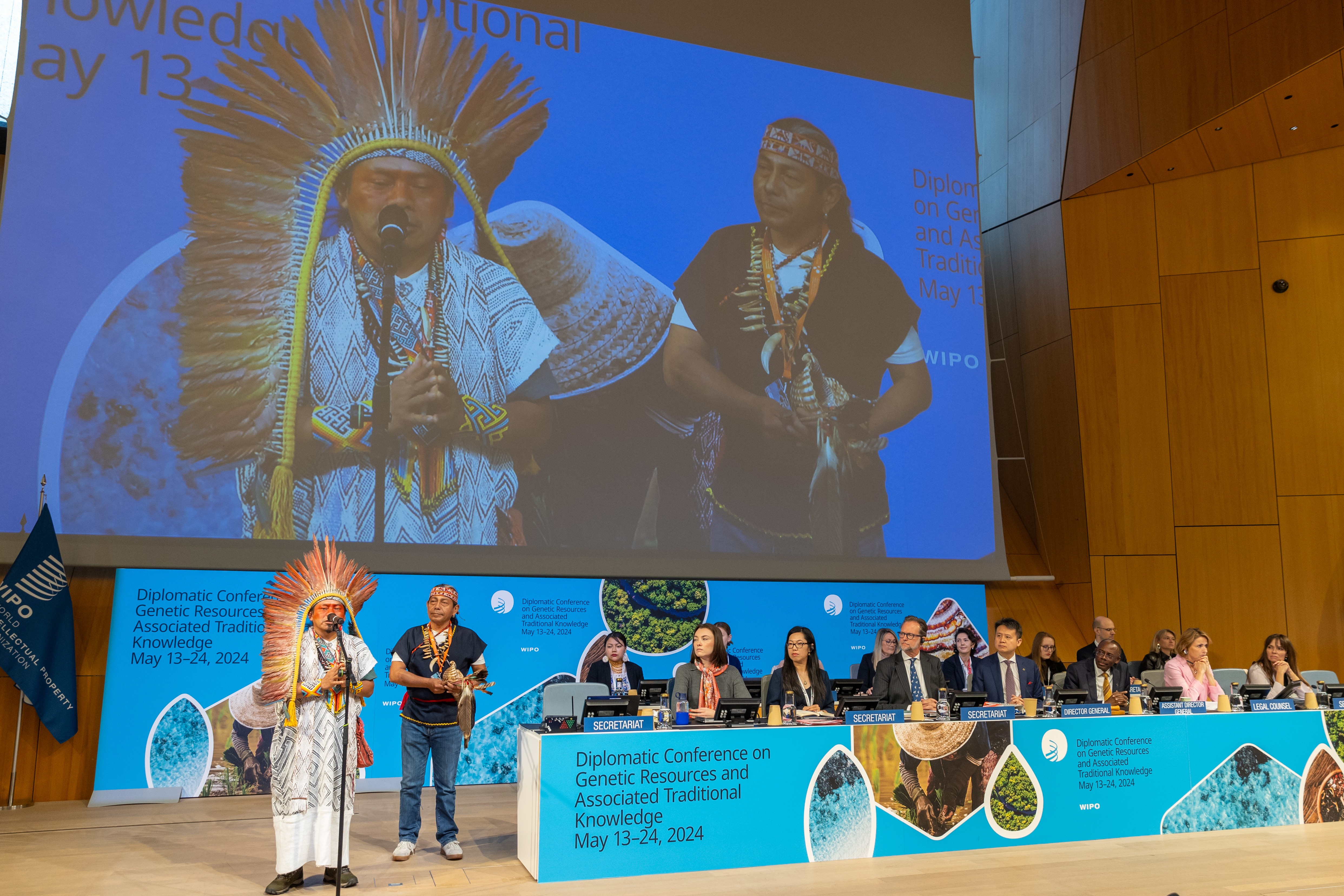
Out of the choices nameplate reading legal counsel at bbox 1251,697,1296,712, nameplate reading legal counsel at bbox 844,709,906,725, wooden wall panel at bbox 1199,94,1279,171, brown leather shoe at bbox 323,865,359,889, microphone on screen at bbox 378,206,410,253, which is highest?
wooden wall panel at bbox 1199,94,1279,171

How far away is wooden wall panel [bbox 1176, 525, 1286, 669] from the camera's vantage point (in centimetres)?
994

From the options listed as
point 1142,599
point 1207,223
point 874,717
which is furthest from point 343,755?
point 1207,223

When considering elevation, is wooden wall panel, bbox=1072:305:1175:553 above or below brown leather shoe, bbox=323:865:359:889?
above

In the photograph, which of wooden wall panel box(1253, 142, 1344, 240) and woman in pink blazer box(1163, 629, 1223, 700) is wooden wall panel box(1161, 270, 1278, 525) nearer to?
wooden wall panel box(1253, 142, 1344, 240)

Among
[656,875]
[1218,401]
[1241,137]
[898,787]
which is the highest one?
[1241,137]

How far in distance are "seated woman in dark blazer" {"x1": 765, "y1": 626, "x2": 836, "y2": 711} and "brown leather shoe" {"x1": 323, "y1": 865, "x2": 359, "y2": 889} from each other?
2.30m

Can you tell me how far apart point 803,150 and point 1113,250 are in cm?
435

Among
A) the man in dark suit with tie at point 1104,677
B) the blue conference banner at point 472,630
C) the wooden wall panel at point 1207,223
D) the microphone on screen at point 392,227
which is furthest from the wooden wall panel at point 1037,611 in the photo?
the microphone on screen at point 392,227

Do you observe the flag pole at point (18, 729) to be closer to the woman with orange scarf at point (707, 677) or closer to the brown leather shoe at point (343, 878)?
the brown leather shoe at point (343, 878)

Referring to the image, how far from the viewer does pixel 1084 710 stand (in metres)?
5.62

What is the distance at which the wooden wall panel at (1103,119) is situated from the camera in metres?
10.4

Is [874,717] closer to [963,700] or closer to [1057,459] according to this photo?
[963,700]

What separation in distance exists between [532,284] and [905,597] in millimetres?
4374

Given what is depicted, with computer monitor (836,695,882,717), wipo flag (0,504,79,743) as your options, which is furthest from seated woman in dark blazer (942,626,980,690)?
wipo flag (0,504,79,743)
